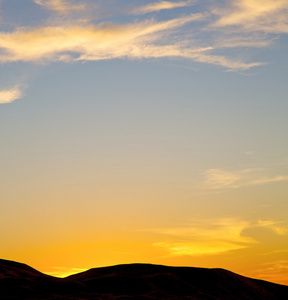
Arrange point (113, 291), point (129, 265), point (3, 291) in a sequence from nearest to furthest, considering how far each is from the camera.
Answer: point (3, 291), point (113, 291), point (129, 265)

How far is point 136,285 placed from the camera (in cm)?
5997

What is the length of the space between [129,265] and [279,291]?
21.7m

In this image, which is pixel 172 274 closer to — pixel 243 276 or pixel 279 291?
pixel 243 276

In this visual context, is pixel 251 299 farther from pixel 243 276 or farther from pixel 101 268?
pixel 101 268

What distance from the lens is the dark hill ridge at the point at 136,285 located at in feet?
178

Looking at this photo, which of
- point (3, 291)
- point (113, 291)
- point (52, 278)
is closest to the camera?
point (3, 291)

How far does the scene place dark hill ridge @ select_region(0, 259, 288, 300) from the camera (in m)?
54.2

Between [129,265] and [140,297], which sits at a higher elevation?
[129,265]

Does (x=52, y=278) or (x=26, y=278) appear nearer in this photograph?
(x=26, y=278)

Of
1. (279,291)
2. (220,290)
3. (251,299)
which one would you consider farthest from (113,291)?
(279,291)

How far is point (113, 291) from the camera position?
58094mm

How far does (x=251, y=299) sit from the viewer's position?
65250 mm

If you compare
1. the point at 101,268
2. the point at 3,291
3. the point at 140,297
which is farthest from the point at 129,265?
the point at 3,291

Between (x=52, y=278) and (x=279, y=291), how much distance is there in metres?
31.9
